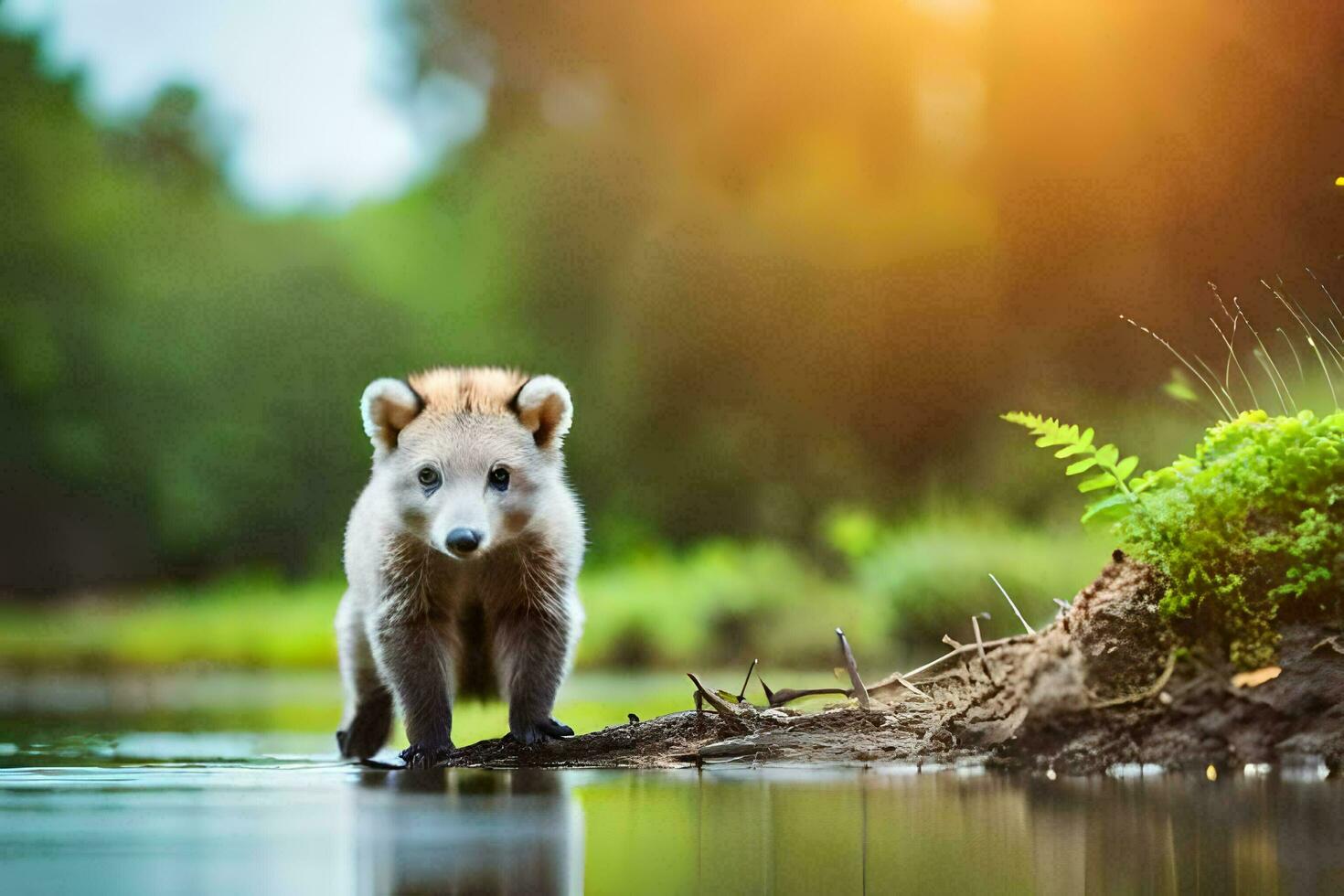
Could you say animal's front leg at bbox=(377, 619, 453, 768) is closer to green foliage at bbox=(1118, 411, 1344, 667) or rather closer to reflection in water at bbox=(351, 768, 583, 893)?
reflection in water at bbox=(351, 768, 583, 893)

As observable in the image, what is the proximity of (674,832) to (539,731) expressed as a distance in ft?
3.65

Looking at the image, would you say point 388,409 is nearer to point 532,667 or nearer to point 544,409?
point 544,409

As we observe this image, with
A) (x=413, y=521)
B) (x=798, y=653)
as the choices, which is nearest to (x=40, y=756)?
(x=413, y=521)

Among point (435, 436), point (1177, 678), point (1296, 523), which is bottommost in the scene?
point (1177, 678)

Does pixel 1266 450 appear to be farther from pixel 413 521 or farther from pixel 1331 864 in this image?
pixel 413 521

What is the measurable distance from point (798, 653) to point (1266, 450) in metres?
4.12

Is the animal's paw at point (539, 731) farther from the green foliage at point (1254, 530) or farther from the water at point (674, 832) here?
the green foliage at point (1254, 530)

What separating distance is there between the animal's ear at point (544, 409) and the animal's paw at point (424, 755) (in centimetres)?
85

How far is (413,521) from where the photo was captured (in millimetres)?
3449

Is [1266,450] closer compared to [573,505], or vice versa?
[1266,450]

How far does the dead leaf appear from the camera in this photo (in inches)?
114

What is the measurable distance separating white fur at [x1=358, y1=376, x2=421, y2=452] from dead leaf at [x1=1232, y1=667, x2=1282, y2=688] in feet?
7.03

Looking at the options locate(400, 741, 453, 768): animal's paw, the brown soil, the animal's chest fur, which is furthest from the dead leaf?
locate(400, 741, 453, 768): animal's paw

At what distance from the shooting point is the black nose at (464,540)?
3.14 metres
